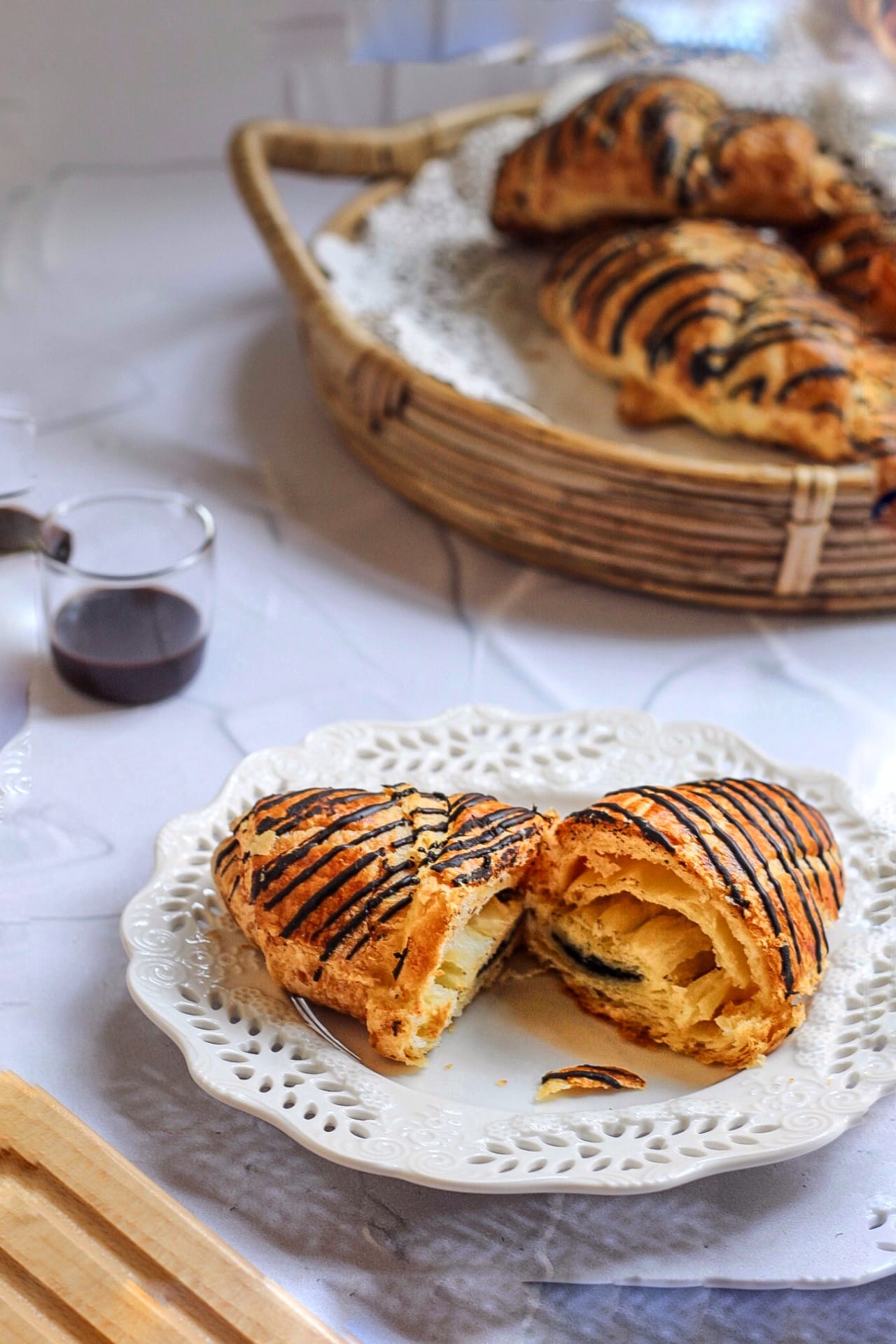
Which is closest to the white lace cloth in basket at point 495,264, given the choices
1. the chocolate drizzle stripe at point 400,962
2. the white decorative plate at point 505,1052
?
the white decorative plate at point 505,1052

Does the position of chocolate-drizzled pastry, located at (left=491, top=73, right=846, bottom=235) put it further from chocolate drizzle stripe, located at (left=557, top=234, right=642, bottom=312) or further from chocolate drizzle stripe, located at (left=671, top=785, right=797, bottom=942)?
chocolate drizzle stripe, located at (left=671, top=785, right=797, bottom=942)

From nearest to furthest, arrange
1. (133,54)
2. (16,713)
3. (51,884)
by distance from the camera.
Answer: (51,884) < (16,713) < (133,54)

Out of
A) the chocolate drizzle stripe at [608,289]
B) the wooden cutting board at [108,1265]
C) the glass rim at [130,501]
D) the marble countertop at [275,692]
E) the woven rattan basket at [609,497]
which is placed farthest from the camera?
the chocolate drizzle stripe at [608,289]

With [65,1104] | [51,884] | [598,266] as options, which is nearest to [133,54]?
[598,266]

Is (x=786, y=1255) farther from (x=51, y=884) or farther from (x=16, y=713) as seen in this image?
(x=16, y=713)

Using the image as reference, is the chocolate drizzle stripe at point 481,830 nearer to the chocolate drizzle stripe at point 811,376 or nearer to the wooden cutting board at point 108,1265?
the wooden cutting board at point 108,1265

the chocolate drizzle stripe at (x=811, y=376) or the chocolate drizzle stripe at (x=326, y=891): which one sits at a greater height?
the chocolate drizzle stripe at (x=811, y=376)

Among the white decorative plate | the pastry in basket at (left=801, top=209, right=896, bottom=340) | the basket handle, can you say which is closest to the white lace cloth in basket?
the basket handle
